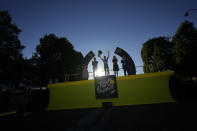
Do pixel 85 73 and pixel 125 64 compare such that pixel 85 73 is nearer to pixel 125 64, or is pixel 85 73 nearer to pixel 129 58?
pixel 125 64

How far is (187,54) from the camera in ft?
68.0

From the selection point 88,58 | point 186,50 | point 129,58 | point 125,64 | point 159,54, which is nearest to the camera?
point 125,64

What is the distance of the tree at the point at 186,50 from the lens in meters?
20.0

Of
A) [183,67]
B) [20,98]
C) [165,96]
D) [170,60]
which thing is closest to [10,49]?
[20,98]

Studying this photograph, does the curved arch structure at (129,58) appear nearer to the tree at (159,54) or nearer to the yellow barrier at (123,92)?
the yellow barrier at (123,92)

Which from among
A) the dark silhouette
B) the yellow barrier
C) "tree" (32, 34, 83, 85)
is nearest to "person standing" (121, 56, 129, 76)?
the yellow barrier

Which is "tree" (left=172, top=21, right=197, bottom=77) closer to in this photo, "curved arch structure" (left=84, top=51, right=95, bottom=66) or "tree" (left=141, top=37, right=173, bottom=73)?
"tree" (left=141, top=37, right=173, bottom=73)

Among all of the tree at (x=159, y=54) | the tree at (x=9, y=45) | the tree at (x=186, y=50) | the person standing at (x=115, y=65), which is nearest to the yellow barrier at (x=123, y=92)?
the person standing at (x=115, y=65)

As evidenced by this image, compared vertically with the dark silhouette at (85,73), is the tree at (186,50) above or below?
above

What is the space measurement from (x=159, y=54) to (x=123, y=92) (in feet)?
84.9

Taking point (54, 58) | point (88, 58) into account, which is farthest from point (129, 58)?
point (54, 58)

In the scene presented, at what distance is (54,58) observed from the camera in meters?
24.3

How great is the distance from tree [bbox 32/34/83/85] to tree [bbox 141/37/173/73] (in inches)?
703

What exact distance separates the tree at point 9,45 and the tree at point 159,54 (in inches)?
1043
